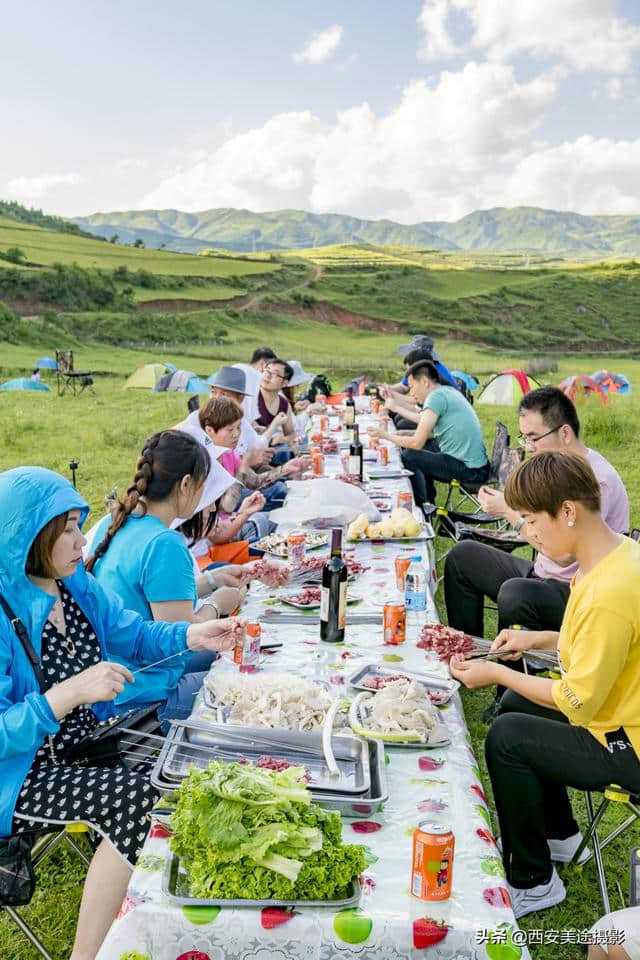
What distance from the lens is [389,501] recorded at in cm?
507

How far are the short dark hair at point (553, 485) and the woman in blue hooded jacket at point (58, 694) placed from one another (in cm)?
110

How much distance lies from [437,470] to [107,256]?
180 feet

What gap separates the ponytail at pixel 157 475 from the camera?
3.08 meters

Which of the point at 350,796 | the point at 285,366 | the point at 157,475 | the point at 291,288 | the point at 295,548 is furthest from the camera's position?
the point at 291,288

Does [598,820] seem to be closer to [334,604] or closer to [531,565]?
[334,604]

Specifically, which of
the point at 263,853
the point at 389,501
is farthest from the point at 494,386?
the point at 263,853

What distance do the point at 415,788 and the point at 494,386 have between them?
1645 centimetres

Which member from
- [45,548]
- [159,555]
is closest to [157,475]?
[159,555]

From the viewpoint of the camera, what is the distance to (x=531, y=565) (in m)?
4.35

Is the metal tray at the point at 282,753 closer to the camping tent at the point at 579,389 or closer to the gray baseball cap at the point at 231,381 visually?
the gray baseball cap at the point at 231,381

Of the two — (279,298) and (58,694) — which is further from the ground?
(279,298)

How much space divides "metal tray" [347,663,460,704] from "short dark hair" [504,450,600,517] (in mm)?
619

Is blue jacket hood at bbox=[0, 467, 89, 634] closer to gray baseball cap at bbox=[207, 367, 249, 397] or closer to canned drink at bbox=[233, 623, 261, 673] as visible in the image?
canned drink at bbox=[233, 623, 261, 673]

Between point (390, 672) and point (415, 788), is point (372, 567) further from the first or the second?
point (415, 788)
